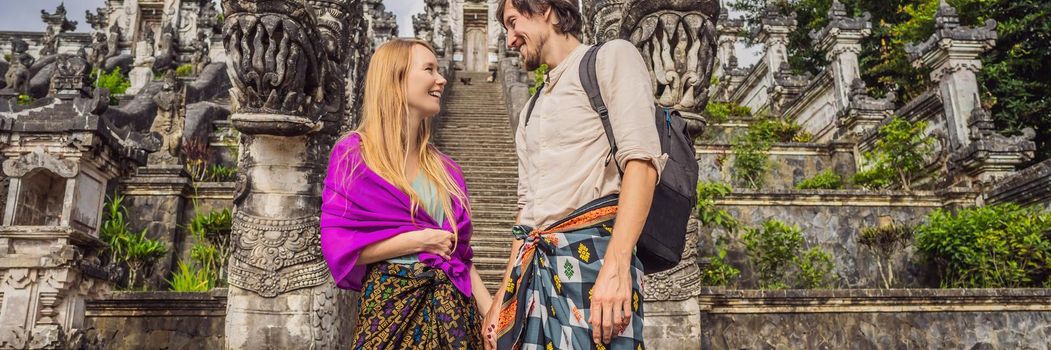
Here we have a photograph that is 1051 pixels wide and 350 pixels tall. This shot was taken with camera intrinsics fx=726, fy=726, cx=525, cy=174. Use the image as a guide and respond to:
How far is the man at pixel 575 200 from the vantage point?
5.76 ft

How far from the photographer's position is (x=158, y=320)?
574 centimetres

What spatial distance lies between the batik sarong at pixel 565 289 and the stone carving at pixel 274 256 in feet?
9.42

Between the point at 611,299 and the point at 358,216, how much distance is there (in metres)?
0.78

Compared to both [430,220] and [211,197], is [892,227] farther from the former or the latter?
[211,197]

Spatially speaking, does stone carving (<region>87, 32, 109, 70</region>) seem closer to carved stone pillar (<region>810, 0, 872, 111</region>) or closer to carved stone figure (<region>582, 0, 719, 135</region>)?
carved stone pillar (<region>810, 0, 872, 111</region>)

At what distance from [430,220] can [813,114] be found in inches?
512

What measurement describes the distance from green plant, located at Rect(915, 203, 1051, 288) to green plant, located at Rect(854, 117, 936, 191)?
190 cm

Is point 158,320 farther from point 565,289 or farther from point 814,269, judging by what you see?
point 814,269

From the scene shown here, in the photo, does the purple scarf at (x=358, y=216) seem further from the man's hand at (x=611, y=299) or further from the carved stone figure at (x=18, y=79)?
the carved stone figure at (x=18, y=79)

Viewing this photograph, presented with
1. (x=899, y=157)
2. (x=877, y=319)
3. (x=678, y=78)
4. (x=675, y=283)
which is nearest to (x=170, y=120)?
(x=678, y=78)

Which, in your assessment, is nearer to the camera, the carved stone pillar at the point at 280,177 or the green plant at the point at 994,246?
the carved stone pillar at the point at 280,177

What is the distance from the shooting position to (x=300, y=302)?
445 centimetres

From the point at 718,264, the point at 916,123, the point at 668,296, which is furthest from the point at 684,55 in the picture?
the point at 916,123

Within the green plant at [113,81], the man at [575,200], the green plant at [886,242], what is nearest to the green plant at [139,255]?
the man at [575,200]
